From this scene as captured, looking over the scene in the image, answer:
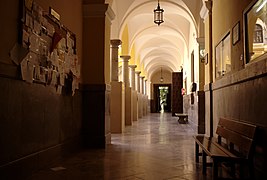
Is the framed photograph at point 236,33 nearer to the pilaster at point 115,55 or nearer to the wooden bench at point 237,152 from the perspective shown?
the wooden bench at point 237,152

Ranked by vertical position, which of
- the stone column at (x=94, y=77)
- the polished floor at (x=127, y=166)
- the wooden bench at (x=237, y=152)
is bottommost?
the polished floor at (x=127, y=166)

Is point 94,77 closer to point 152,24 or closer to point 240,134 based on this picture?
point 240,134

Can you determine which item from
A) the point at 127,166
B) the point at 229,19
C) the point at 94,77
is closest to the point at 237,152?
the point at 127,166

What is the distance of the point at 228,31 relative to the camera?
511cm

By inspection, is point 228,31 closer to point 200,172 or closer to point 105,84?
point 200,172

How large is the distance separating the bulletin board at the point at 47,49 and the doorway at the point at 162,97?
98.4 feet

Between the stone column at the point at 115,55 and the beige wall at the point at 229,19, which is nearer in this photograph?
the beige wall at the point at 229,19

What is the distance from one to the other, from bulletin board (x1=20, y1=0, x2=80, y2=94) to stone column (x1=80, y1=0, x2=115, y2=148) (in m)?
0.62

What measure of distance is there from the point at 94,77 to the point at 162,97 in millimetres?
32095

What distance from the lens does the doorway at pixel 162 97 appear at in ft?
118

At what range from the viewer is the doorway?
36.1 meters

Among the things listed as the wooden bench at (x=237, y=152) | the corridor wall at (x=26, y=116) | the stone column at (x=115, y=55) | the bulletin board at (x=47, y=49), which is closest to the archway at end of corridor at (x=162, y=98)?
the stone column at (x=115, y=55)

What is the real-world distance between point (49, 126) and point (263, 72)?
3.58 meters

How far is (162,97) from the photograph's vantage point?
38.7m
